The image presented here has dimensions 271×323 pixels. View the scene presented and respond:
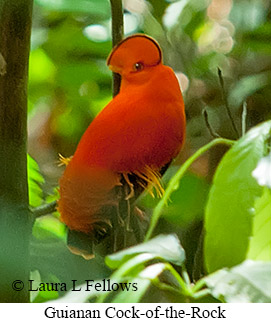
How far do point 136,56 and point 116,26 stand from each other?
45 mm

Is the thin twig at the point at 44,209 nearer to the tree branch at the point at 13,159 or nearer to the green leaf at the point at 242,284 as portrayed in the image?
the tree branch at the point at 13,159

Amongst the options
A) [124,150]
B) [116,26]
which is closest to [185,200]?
[124,150]

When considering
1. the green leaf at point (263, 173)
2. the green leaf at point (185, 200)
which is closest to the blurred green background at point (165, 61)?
the green leaf at point (185, 200)

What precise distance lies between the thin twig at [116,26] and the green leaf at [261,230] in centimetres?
20

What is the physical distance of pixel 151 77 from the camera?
1.58 feet

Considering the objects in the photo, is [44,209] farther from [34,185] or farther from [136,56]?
[136,56]

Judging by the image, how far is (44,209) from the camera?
48 cm

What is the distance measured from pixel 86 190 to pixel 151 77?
0.13 meters

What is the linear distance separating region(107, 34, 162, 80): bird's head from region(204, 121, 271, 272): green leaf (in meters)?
0.16

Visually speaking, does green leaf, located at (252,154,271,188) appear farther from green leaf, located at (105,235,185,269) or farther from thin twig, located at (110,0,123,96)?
thin twig, located at (110,0,123,96)

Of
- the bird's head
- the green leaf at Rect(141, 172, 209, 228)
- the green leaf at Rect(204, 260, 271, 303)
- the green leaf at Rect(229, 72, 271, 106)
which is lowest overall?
the green leaf at Rect(141, 172, 209, 228)

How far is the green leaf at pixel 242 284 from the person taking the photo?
312mm

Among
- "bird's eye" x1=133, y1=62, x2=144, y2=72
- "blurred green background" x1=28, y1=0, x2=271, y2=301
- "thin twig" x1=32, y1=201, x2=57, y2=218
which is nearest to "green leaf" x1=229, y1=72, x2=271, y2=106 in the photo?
"blurred green background" x1=28, y1=0, x2=271, y2=301

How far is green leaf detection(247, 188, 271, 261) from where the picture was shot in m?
0.36
